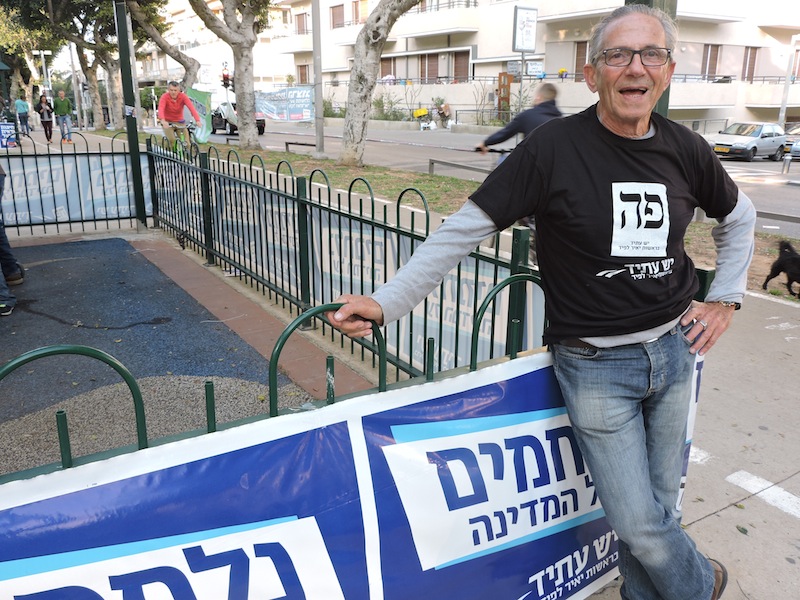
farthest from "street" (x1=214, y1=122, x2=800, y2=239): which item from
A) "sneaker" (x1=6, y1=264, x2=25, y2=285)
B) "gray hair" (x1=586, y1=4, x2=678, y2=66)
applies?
"gray hair" (x1=586, y1=4, x2=678, y2=66)

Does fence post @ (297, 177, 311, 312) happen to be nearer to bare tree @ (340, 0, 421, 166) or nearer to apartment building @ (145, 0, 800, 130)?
bare tree @ (340, 0, 421, 166)

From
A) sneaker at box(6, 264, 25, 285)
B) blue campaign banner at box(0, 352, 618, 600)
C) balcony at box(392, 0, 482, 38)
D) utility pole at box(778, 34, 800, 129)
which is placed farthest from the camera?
balcony at box(392, 0, 482, 38)

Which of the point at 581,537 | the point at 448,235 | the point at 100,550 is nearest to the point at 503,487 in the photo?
the point at 581,537

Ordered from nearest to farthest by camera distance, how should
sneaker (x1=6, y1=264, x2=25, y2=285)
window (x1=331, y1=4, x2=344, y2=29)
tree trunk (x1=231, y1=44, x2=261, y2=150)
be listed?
sneaker (x1=6, y1=264, x2=25, y2=285), tree trunk (x1=231, y1=44, x2=261, y2=150), window (x1=331, y1=4, x2=344, y2=29)

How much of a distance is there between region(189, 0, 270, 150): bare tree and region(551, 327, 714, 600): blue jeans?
20.0 meters

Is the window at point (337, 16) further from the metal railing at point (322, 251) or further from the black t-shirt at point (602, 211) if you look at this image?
the black t-shirt at point (602, 211)

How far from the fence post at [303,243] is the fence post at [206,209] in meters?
2.23

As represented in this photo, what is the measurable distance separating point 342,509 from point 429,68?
45.7 metres

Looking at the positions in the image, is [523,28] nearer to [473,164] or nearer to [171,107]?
[473,164]

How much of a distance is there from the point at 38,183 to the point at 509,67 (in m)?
32.6

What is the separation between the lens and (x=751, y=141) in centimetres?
2384

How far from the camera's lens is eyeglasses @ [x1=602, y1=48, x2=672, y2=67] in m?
1.99

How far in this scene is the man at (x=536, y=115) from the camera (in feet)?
23.1

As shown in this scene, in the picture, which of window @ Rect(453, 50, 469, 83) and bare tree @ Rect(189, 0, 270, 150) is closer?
bare tree @ Rect(189, 0, 270, 150)
